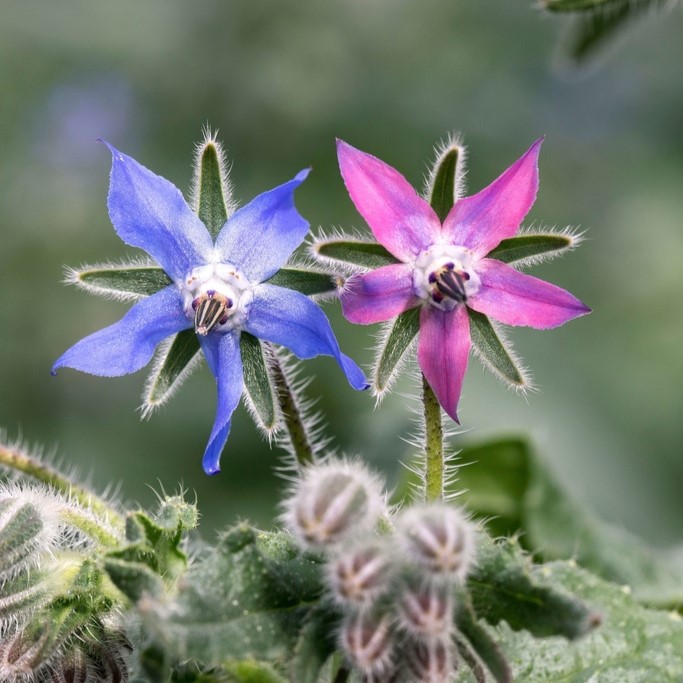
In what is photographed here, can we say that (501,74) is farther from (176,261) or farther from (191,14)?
(176,261)

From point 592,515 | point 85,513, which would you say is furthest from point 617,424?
point 85,513

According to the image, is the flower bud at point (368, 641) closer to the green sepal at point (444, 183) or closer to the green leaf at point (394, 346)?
the green leaf at point (394, 346)

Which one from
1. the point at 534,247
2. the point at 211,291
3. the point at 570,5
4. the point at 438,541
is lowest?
the point at 438,541

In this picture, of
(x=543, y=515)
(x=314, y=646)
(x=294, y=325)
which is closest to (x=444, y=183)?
(x=294, y=325)

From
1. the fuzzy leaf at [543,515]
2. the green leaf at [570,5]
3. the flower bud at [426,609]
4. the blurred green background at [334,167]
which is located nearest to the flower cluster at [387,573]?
the flower bud at [426,609]

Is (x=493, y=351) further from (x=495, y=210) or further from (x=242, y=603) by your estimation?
(x=242, y=603)

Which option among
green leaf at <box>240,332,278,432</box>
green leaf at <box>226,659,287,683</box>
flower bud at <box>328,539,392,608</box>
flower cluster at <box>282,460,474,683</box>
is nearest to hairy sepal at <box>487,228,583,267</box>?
green leaf at <box>240,332,278,432</box>

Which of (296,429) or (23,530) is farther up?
(296,429)
